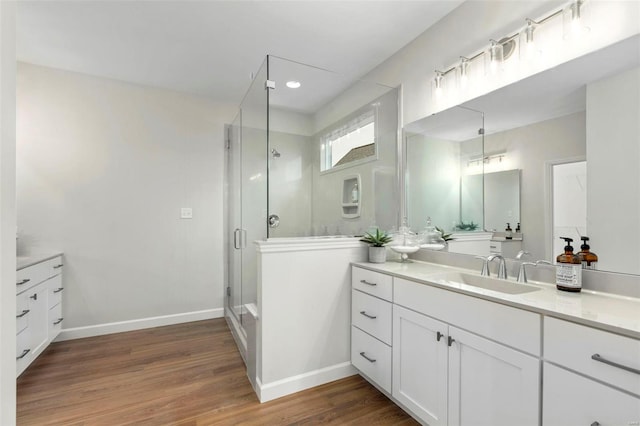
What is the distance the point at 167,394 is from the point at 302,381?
2.95ft

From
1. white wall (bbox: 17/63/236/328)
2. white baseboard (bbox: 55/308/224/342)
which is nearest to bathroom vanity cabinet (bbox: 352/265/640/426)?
white baseboard (bbox: 55/308/224/342)

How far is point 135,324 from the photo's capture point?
10.2ft

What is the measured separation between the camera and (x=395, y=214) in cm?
251

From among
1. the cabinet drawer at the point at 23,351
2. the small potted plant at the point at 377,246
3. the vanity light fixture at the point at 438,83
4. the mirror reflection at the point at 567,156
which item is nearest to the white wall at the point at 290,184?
the small potted plant at the point at 377,246

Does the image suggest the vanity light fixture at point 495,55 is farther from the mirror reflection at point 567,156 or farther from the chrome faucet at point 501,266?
the chrome faucet at point 501,266

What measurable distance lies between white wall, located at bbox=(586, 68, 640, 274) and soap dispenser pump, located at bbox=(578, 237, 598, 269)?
0.06 ft

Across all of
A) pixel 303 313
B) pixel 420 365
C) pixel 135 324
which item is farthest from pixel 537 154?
pixel 135 324

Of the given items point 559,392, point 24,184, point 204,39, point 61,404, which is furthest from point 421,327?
point 24,184

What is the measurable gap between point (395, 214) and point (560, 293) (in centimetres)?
131

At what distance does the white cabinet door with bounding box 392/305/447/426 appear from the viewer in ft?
4.85

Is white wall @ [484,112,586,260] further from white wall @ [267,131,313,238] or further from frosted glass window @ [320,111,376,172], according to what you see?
white wall @ [267,131,313,238]

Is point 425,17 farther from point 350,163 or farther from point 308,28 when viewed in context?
point 350,163

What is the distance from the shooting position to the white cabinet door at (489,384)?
1126 mm

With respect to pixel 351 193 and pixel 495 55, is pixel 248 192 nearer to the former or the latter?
pixel 351 193
